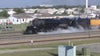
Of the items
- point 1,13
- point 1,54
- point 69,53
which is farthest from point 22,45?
point 1,13

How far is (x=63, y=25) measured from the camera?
6519cm

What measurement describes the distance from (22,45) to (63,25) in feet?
95.4

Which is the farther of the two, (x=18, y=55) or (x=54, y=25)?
(x=54, y=25)

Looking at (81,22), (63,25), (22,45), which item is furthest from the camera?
(81,22)

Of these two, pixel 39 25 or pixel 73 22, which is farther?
pixel 73 22

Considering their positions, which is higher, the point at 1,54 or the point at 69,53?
the point at 69,53

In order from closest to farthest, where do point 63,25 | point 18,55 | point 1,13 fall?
point 18,55 → point 63,25 → point 1,13

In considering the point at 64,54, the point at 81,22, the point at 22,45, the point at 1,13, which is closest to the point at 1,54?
the point at 22,45

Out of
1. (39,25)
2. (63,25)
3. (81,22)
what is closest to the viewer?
(39,25)

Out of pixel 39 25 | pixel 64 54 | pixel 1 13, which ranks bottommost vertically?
pixel 1 13

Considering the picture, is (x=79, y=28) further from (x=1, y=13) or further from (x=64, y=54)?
(x=1, y=13)

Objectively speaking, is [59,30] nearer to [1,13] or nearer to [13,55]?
[13,55]

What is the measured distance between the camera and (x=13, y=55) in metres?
27.3

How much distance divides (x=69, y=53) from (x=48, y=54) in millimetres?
14203
